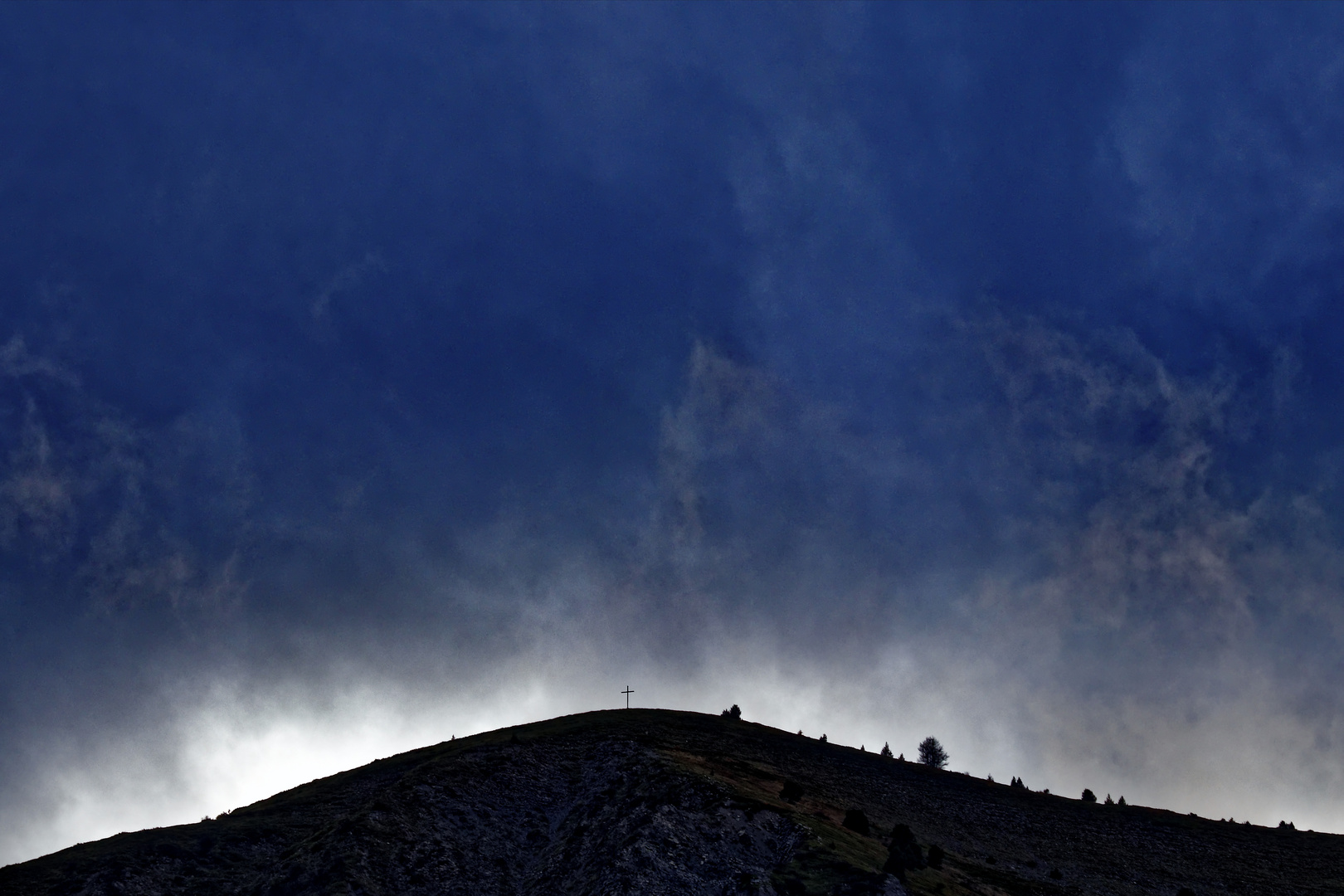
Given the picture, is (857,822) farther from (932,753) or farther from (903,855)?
(932,753)

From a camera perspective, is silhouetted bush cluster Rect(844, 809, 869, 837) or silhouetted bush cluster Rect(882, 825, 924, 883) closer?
silhouetted bush cluster Rect(882, 825, 924, 883)

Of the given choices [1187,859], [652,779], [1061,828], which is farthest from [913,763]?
[652,779]

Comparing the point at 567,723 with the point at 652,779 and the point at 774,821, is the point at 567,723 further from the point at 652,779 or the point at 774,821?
the point at 774,821

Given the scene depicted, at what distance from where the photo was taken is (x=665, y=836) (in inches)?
2734

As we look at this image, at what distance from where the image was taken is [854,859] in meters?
66.6

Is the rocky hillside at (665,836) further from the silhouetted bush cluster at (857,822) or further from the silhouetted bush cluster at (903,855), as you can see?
the silhouetted bush cluster at (857,822)

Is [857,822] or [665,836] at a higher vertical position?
[857,822]

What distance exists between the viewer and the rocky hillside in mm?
68562

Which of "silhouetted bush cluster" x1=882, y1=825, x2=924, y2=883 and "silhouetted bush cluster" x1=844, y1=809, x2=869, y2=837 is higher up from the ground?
"silhouetted bush cluster" x1=844, y1=809, x2=869, y2=837

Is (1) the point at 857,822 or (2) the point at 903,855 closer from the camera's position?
(2) the point at 903,855

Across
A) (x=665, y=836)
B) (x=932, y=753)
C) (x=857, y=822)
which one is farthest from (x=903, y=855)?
(x=932, y=753)

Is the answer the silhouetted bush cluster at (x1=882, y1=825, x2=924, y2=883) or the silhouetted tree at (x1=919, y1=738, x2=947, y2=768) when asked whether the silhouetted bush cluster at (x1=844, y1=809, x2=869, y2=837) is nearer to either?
the silhouetted bush cluster at (x1=882, y1=825, x2=924, y2=883)

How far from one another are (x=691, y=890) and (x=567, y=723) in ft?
167

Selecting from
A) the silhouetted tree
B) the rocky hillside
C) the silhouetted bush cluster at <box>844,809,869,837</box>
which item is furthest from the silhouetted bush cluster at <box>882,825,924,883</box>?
the silhouetted tree
